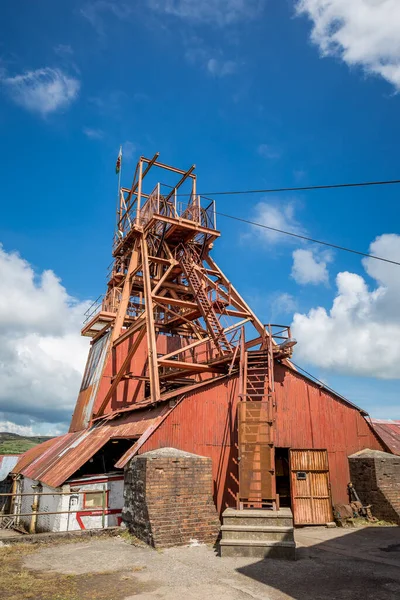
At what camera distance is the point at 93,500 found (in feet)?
47.1

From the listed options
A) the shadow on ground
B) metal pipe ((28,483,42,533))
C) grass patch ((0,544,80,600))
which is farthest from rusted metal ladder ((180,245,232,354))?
grass patch ((0,544,80,600))

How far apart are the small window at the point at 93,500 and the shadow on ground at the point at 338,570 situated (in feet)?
21.0

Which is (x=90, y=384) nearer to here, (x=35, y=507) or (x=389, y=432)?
(x=35, y=507)

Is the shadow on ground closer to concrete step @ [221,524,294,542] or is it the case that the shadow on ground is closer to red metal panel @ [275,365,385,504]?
concrete step @ [221,524,294,542]

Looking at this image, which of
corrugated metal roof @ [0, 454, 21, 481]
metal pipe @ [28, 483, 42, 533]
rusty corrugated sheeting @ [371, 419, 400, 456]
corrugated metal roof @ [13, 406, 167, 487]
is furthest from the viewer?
corrugated metal roof @ [0, 454, 21, 481]

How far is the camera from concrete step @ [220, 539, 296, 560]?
363 inches

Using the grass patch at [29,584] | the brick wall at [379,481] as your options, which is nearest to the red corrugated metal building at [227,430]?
the brick wall at [379,481]

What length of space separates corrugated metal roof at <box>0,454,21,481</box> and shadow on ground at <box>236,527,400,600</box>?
61.5ft

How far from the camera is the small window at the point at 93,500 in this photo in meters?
14.2

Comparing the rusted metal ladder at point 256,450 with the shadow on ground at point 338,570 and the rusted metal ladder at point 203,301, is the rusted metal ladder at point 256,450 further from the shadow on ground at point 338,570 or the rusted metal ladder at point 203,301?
the rusted metal ladder at point 203,301

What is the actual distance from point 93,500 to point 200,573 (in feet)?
23.7

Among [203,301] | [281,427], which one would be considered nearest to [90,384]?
[203,301]

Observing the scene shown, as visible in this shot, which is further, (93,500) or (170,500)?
(93,500)

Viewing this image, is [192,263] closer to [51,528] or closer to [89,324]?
[89,324]
